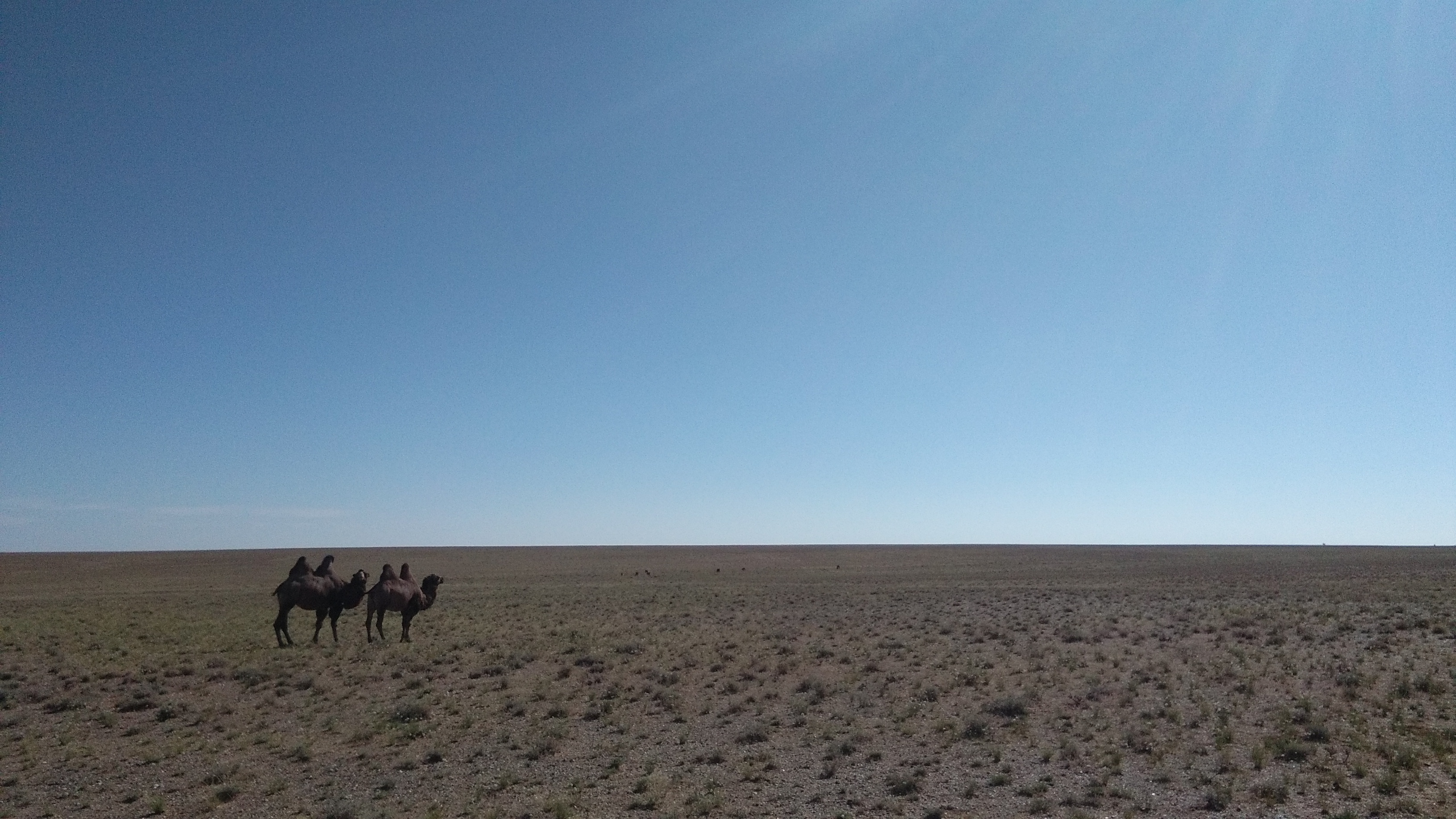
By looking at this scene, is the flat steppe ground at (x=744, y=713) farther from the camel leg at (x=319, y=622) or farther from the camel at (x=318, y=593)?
the camel at (x=318, y=593)

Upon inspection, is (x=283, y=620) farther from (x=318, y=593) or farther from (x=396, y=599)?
(x=396, y=599)

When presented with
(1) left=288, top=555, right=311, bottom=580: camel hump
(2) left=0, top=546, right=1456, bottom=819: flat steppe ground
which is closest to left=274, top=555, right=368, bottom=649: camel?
(1) left=288, top=555, right=311, bottom=580: camel hump

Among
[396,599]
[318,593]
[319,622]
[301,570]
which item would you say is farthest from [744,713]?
[319,622]

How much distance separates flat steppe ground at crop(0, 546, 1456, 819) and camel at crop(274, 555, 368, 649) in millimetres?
840

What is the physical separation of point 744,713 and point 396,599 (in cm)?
1207

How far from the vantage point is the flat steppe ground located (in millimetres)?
9977

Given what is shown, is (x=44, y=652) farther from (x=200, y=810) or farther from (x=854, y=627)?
(x=854, y=627)

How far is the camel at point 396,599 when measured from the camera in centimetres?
2223

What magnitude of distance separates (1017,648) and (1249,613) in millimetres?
12361

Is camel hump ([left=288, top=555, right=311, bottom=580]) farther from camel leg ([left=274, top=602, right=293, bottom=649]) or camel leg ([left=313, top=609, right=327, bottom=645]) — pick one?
camel leg ([left=313, top=609, right=327, bottom=645])

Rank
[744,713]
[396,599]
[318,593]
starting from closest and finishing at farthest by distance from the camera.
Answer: [744,713]
[318,593]
[396,599]

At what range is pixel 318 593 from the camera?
70.3 ft

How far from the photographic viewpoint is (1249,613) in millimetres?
28344

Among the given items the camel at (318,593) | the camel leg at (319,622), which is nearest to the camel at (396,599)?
the camel at (318,593)
